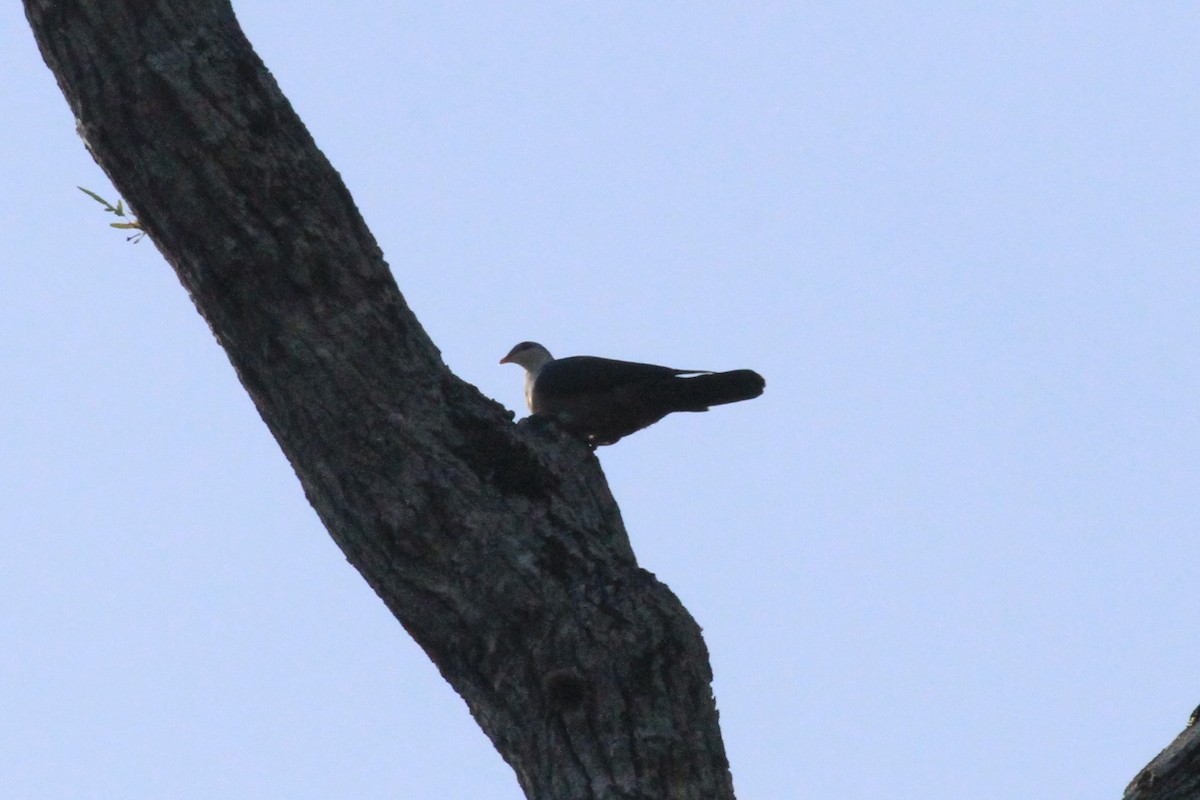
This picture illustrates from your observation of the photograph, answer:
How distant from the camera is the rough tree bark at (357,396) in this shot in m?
3.45

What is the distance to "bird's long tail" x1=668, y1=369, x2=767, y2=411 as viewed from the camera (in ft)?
21.0

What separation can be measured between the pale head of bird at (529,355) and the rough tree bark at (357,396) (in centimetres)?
592

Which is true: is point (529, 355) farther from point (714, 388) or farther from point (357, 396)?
point (357, 396)

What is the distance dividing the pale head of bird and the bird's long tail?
3.35m

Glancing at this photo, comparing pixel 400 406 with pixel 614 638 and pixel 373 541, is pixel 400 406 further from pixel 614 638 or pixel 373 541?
pixel 614 638

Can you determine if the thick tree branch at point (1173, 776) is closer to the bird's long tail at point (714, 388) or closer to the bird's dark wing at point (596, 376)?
the bird's long tail at point (714, 388)

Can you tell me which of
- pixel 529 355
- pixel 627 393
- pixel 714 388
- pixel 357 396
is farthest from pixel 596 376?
pixel 529 355

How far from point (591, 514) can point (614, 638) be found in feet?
1.74

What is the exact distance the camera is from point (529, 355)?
32.8 feet

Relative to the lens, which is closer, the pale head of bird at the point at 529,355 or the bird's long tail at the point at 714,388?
the bird's long tail at the point at 714,388

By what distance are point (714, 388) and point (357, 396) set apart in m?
3.00

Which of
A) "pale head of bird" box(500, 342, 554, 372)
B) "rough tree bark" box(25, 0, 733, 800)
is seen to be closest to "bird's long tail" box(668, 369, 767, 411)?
"rough tree bark" box(25, 0, 733, 800)

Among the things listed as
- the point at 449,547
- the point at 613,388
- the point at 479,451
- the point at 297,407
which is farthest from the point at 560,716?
the point at 613,388

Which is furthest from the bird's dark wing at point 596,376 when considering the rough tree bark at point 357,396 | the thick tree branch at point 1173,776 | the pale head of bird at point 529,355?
the thick tree branch at point 1173,776
